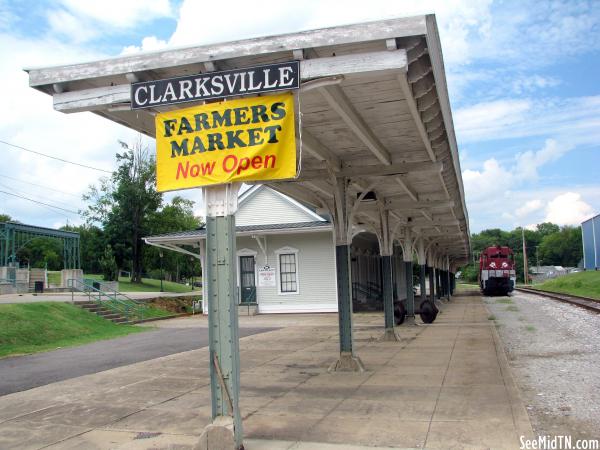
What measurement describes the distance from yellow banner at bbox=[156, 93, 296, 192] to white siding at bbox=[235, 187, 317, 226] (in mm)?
19807

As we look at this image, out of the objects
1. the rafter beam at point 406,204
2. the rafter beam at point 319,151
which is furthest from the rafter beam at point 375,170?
the rafter beam at point 406,204

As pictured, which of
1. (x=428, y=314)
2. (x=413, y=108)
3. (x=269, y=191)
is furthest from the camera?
(x=269, y=191)

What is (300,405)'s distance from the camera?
285 inches

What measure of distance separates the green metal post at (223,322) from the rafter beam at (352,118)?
206 cm

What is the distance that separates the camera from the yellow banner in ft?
18.6

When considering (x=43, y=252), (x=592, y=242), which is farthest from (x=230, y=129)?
(x=43, y=252)

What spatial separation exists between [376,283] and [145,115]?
27.2m

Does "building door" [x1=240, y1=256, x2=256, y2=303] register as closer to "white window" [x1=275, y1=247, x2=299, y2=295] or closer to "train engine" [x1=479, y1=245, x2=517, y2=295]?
"white window" [x1=275, y1=247, x2=299, y2=295]

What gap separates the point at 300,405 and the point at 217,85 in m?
4.13

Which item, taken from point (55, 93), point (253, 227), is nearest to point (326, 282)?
point (253, 227)

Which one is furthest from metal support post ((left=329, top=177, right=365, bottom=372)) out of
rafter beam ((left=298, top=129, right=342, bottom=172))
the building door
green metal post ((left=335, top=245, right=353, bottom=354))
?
the building door

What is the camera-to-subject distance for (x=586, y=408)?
6.84 meters

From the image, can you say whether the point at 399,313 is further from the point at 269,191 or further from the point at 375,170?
the point at 269,191

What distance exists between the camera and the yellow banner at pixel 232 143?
18.6ft
